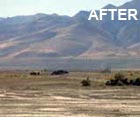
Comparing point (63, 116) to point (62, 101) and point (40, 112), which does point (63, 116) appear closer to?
point (40, 112)

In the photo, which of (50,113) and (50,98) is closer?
(50,113)

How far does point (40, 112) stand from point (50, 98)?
37.4ft

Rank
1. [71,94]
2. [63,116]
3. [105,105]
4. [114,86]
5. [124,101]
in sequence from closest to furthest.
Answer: [63,116] → [105,105] → [124,101] → [71,94] → [114,86]

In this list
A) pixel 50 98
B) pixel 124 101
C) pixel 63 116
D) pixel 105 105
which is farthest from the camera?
pixel 50 98

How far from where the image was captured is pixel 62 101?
43281mm

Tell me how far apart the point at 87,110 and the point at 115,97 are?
36.7 ft

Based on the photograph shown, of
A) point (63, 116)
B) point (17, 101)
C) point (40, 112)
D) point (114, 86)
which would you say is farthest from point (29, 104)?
point (114, 86)

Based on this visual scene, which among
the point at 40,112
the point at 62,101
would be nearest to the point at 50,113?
the point at 40,112

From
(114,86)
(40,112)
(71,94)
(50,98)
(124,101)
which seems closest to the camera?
(40,112)

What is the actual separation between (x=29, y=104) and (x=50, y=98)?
18.5 ft

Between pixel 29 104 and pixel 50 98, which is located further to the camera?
pixel 50 98

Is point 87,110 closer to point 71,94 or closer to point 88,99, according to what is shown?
point 88,99

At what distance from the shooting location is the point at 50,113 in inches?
→ 1348

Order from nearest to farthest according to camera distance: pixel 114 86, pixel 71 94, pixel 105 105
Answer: pixel 105 105 < pixel 71 94 < pixel 114 86
